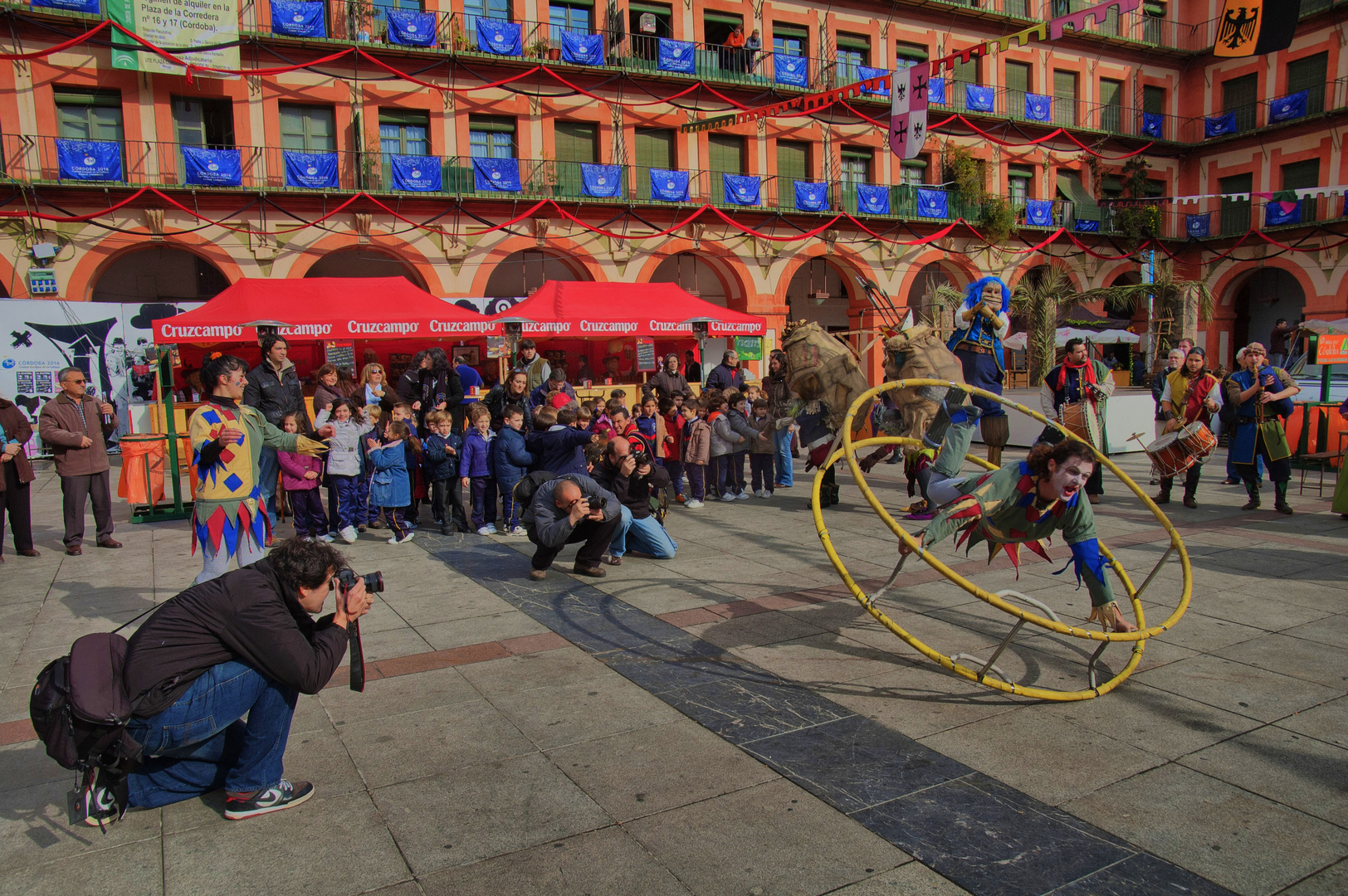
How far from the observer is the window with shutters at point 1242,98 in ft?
107

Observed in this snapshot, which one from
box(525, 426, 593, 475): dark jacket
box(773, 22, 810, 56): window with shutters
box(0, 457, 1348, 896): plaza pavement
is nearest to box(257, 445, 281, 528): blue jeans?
box(0, 457, 1348, 896): plaza pavement

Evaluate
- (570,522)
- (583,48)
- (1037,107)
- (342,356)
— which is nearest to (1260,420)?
(570,522)

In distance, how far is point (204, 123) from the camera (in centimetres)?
2195

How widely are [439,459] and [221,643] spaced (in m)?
6.38

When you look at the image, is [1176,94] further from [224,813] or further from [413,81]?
[224,813]

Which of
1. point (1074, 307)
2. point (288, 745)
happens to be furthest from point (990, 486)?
point (1074, 307)

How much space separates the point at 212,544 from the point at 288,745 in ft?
6.11

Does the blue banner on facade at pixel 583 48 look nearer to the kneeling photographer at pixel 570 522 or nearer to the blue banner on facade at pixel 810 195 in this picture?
the blue banner on facade at pixel 810 195

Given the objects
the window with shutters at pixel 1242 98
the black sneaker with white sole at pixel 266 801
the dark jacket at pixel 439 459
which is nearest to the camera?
the black sneaker with white sole at pixel 266 801

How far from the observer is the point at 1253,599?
6598mm

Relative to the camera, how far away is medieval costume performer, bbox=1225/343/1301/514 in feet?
33.2

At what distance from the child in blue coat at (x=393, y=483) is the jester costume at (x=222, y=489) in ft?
11.6

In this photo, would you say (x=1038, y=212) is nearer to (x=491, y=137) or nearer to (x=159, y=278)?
(x=491, y=137)

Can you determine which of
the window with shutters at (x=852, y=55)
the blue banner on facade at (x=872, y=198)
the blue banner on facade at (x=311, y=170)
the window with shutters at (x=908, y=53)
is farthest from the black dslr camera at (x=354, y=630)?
the window with shutters at (x=908, y=53)
